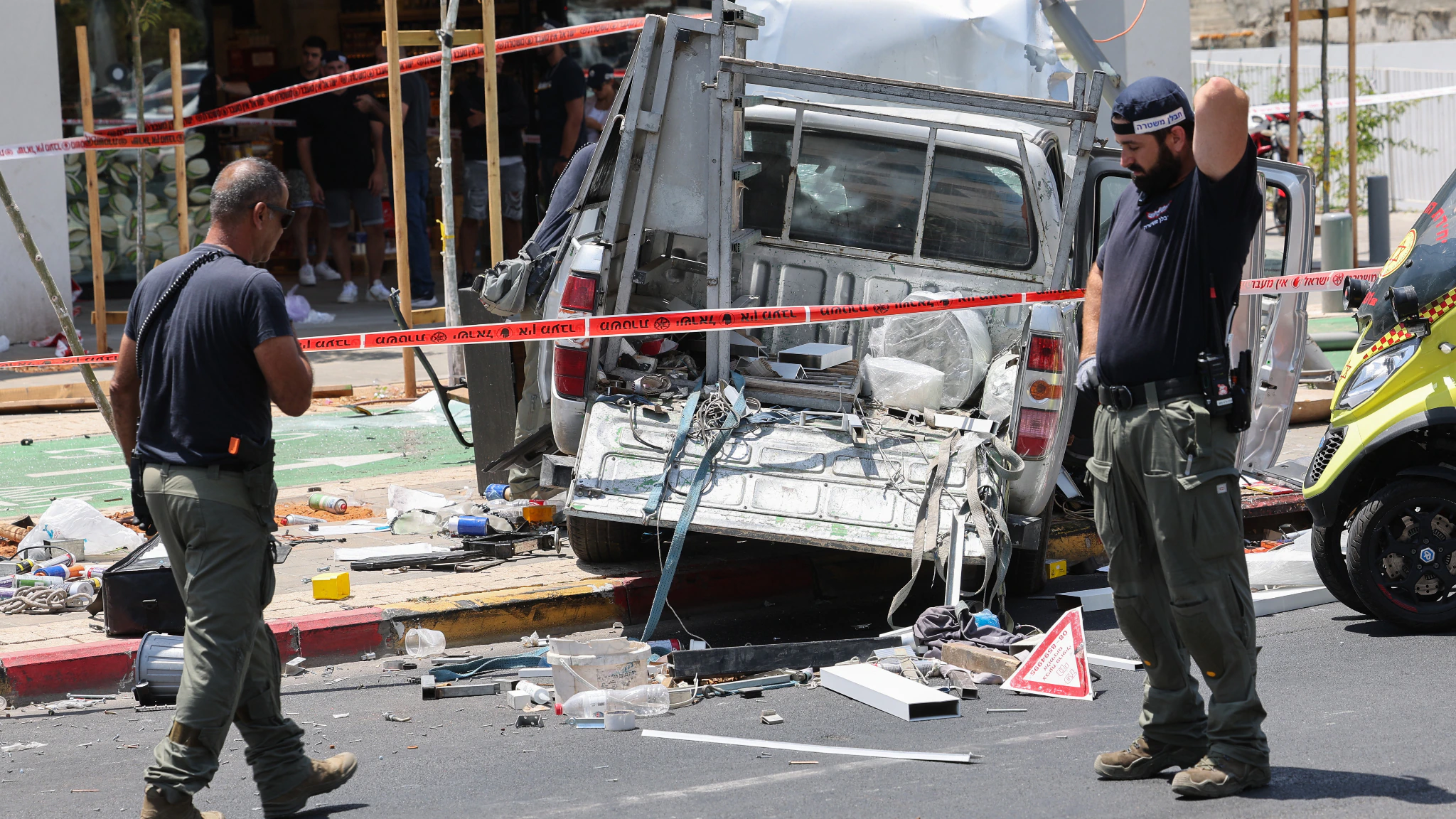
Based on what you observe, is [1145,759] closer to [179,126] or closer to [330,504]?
[330,504]

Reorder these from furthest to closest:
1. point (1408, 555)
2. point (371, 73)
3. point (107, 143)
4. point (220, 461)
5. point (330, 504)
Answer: point (371, 73), point (107, 143), point (330, 504), point (1408, 555), point (220, 461)

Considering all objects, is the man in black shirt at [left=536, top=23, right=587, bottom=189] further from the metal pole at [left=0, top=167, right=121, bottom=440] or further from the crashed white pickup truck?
the metal pole at [left=0, top=167, right=121, bottom=440]

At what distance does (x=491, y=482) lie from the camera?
8.08 meters

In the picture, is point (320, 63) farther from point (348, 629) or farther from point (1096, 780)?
point (1096, 780)

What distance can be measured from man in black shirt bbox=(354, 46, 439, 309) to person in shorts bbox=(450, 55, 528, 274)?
1.61 feet

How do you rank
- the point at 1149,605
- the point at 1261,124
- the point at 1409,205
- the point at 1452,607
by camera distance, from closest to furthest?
1. the point at 1149,605
2. the point at 1452,607
3. the point at 1261,124
4. the point at 1409,205

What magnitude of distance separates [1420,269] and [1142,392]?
2380 mm

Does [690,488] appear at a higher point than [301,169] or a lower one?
lower

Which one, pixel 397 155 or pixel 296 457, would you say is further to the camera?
pixel 397 155

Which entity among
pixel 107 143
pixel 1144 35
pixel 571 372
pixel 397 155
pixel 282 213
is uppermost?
pixel 1144 35

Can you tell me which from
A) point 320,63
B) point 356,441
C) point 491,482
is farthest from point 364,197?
point 491,482

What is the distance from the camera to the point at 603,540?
22.6 feet

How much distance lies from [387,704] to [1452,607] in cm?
398

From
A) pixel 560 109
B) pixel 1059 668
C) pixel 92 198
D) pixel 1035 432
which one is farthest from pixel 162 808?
pixel 560 109
